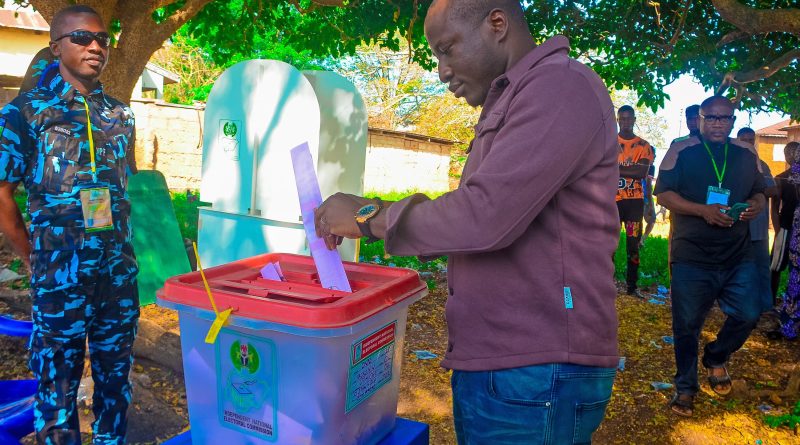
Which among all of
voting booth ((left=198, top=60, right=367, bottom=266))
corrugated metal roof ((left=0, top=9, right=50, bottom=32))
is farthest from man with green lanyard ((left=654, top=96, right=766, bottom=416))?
corrugated metal roof ((left=0, top=9, right=50, bottom=32))

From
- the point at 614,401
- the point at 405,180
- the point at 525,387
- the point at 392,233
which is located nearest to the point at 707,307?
the point at 614,401

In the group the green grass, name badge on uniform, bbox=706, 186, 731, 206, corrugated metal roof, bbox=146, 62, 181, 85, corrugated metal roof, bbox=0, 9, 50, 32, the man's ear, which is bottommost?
the green grass

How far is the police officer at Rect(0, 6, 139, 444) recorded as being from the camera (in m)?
2.30

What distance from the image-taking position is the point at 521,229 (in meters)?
1.26

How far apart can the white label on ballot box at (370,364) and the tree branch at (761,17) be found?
4.44 meters

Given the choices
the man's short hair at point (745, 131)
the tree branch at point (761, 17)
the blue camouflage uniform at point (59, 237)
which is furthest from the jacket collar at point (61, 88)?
the man's short hair at point (745, 131)

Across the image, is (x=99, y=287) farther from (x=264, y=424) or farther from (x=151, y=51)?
(x=151, y=51)

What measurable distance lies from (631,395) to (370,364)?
3206 mm

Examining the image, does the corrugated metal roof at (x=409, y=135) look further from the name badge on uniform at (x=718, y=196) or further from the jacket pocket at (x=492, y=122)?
the jacket pocket at (x=492, y=122)

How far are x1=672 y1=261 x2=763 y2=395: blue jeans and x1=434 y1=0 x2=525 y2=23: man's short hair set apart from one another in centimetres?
289

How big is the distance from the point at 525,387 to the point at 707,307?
2.85 m

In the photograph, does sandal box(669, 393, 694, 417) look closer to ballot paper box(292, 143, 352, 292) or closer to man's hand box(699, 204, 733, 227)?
man's hand box(699, 204, 733, 227)

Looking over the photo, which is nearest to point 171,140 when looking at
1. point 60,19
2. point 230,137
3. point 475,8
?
point 230,137

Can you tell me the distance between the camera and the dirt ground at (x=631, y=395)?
11.7ft
